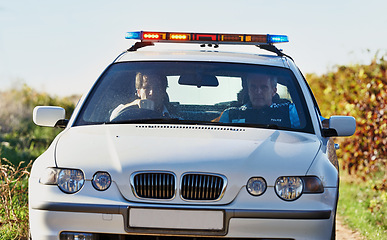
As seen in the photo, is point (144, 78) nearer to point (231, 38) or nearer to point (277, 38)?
point (231, 38)

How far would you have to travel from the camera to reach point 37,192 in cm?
461

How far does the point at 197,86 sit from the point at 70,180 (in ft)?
5.65

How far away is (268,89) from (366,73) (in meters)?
6.97

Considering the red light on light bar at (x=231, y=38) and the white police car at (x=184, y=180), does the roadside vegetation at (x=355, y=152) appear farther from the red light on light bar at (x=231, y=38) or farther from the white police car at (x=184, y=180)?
the red light on light bar at (x=231, y=38)

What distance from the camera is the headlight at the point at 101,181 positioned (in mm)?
4496

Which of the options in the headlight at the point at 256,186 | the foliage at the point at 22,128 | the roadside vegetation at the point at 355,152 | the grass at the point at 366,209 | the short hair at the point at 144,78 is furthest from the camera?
the foliage at the point at 22,128

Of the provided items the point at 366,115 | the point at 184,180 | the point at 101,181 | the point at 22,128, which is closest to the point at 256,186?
the point at 184,180

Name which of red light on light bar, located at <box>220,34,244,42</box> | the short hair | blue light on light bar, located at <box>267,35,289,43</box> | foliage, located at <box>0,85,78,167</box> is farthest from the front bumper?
foliage, located at <box>0,85,78,167</box>

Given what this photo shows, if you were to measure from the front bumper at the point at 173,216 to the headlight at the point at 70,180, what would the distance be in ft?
0.13

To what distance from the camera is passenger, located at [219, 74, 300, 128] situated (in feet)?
17.9

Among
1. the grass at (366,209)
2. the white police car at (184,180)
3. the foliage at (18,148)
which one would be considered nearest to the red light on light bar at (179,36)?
the white police car at (184,180)

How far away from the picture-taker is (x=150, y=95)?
5.76m

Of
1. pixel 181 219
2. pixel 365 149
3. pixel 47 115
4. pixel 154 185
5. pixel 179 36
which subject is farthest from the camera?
pixel 365 149

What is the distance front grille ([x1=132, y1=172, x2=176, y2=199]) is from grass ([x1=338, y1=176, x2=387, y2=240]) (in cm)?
384
